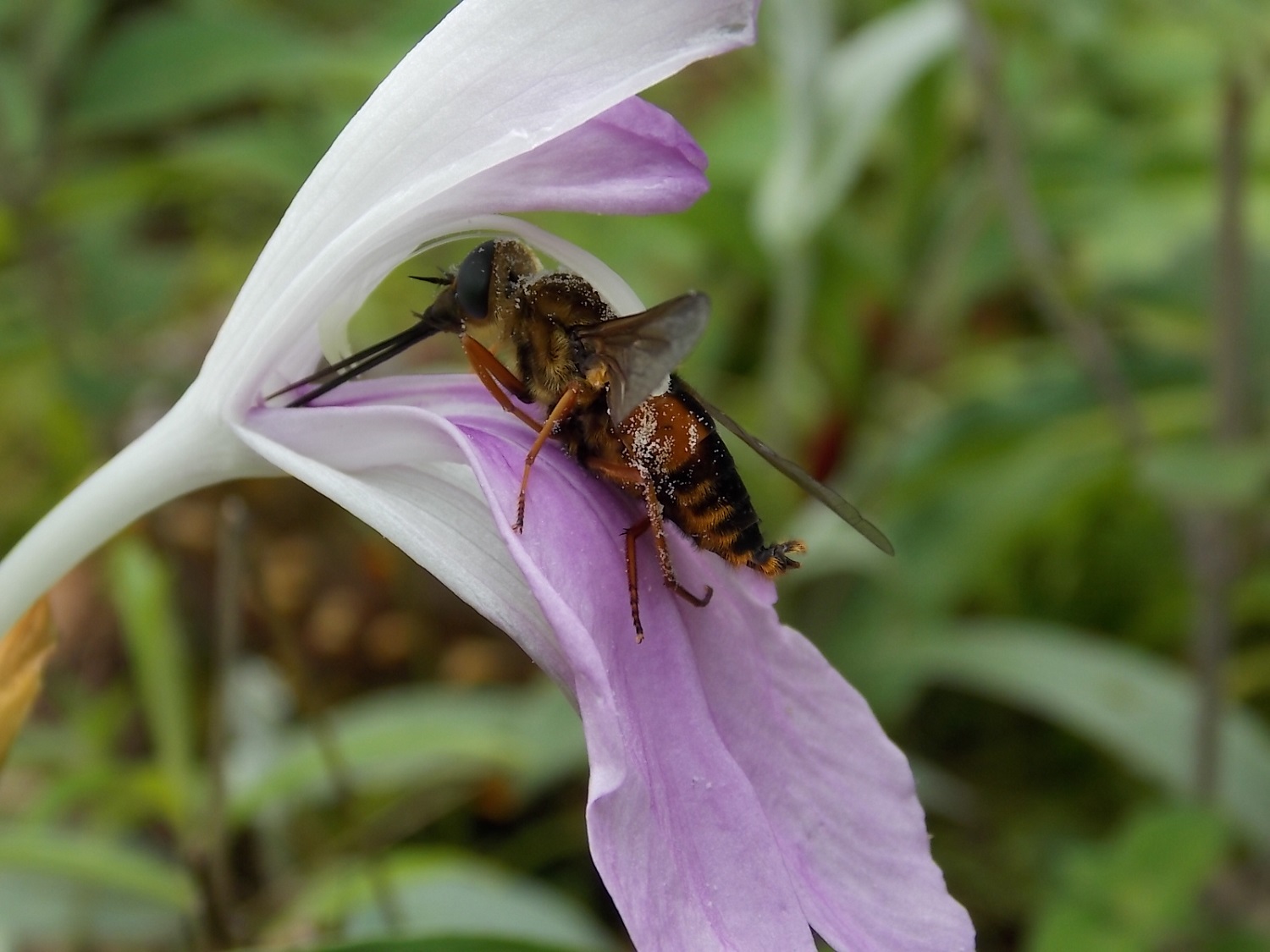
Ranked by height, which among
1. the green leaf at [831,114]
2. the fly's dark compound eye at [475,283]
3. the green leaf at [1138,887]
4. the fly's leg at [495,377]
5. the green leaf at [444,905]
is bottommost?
the green leaf at [1138,887]

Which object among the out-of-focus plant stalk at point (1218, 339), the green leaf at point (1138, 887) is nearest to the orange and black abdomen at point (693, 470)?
the green leaf at point (1138, 887)

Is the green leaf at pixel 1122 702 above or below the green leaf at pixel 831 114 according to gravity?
below

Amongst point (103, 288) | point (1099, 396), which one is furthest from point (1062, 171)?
point (103, 288)

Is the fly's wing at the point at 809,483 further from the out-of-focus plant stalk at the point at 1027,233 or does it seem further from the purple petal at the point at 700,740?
the out-of-focus plant stalk at the point at 1027,233

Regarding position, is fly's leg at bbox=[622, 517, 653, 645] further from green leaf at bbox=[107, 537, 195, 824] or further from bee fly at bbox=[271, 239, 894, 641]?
green leaf at bbox=[107, 537, 195, 824]

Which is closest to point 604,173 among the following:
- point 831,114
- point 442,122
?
point 442,122

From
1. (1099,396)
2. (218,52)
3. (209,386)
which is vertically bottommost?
(1099,396)

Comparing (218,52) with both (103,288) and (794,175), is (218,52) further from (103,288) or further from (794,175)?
(794,175)
